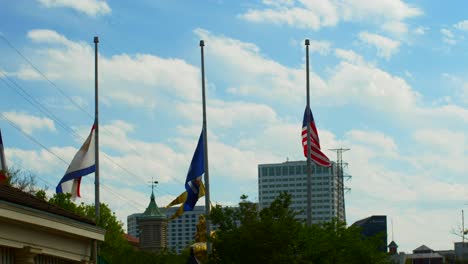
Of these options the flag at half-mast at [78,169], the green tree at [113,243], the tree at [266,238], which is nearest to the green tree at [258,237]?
the tree at [266,238]

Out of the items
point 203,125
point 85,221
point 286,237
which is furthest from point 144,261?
point 85,221

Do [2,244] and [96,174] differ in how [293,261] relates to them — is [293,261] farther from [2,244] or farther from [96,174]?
[2,244]

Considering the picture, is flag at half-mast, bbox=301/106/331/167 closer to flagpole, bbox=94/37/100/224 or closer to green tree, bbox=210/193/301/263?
green tree, bbox=210/193/301/263

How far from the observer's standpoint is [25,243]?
19672mm

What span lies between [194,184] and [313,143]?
6017 millimetres

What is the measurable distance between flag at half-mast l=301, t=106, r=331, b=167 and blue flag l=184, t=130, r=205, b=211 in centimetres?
500

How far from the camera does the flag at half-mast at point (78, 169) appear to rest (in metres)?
42.9

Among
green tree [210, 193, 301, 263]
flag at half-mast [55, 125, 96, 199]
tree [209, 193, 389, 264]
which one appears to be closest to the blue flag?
tree [209, 193, 389, 264]

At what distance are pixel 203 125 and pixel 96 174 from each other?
5956mm

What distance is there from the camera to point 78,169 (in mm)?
43562

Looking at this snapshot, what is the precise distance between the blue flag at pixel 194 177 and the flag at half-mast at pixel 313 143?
5.00 meters

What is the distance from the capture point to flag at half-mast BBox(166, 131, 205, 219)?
1804 inches

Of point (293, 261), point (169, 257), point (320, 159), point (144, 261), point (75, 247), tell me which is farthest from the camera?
point (169, 257)

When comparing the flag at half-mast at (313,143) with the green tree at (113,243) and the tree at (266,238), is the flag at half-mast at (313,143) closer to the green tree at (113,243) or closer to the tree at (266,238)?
the tree at (266,238)
